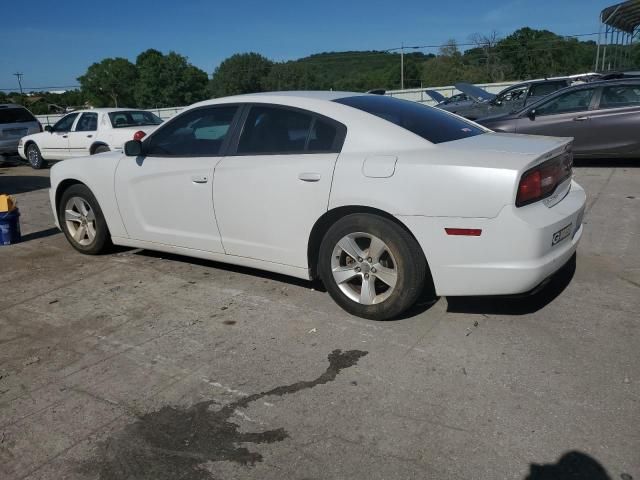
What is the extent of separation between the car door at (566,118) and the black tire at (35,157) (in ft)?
38.4

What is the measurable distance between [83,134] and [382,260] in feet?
37.1

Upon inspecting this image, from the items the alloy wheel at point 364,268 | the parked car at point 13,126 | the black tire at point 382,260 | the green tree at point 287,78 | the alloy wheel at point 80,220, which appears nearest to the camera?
the black tire at point 382,260

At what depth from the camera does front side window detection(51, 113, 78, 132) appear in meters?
13.6

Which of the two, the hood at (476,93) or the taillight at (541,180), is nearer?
the taillight at (541,180)

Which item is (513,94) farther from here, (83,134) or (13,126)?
(13,126)

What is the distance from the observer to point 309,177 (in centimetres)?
389

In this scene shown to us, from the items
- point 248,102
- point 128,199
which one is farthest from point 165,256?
point 248,102

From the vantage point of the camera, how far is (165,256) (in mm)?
5723

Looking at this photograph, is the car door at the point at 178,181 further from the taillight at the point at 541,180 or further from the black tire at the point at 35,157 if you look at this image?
the black tire at the point at 35,157

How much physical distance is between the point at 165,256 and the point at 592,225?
455 centimetres

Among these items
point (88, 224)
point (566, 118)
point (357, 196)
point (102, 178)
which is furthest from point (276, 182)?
point (566, 118)

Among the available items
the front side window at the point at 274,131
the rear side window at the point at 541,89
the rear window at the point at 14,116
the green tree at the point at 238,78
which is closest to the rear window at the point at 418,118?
the front side window at the point at 274,131

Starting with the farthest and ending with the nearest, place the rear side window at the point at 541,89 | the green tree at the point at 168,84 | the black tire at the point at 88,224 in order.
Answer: the green tree at the point at 168,84
the rear side window at the point at 541,89
the black tire at the point at 88,224

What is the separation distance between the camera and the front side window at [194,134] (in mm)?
4559
